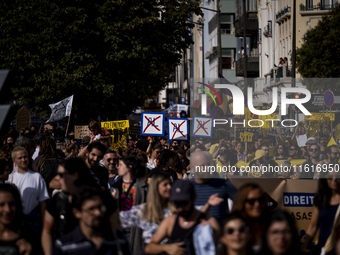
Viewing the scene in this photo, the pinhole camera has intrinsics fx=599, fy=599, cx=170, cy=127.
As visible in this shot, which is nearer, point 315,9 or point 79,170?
point 79,170

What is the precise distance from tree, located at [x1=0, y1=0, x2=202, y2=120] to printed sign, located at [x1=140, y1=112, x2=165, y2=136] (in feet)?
33.0

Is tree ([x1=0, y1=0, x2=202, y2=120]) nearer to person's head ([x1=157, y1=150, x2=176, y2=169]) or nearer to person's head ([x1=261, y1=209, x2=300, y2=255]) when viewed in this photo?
person's head ([x1=157, y1=150, x2=176, y2=169])

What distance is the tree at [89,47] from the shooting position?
84.1ft

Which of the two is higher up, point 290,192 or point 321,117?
point 321,117

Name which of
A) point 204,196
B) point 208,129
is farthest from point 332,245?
point 208,129

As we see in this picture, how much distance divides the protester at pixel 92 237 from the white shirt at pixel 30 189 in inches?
87.7

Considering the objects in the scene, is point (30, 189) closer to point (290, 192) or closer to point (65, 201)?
point (65, 201)

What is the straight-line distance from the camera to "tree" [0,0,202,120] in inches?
1009

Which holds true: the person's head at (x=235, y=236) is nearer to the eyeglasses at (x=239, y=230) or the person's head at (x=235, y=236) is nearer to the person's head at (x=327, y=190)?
the eyeglasses at (x=239, y=230)

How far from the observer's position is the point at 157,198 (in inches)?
210

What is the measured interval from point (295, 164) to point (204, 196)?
562cm

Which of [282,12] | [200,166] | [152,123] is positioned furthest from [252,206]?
[282,12]

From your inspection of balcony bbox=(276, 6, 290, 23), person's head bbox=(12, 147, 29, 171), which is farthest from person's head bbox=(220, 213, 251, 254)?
balcony bbox=(276, 6, 290, 23)

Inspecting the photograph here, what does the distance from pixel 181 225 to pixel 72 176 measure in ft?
4.01
